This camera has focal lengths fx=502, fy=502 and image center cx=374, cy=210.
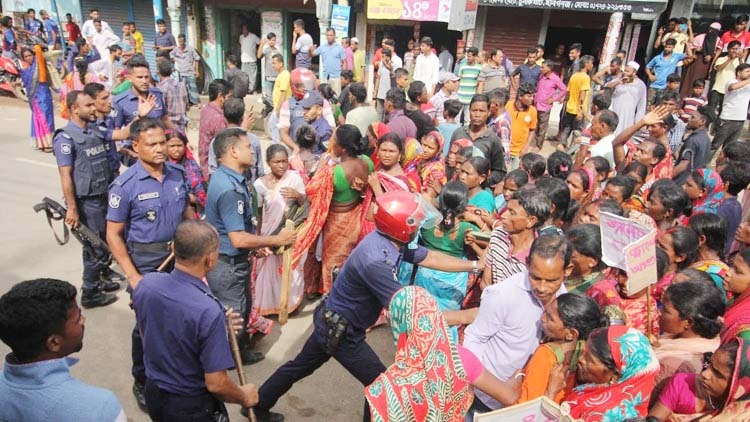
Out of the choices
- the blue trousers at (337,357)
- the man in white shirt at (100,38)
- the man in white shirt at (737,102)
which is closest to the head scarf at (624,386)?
the blue trousers at (337,357)

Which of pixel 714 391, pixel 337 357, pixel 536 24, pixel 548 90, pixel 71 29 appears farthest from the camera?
pixel 71 29

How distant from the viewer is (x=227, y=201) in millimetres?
3186

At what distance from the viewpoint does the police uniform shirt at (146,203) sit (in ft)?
10.5

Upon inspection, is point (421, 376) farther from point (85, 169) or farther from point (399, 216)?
point (85, 169)

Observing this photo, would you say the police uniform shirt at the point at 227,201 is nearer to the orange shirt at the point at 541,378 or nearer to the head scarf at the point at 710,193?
the orange shirt at the point at 541,378

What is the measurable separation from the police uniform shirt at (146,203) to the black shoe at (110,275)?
175 centimetres

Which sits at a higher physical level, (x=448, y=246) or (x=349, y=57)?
(x=349, y=57)

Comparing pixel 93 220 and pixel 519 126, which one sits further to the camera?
pixel 519 126

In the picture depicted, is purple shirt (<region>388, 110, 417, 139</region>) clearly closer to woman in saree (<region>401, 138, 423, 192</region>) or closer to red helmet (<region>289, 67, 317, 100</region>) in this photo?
woman in saree (<region>401, 138, 423, 192</region>)

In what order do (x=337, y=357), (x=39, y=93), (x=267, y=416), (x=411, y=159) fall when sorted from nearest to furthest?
(x=337, y=357)
(x=267, y=416)
(x=411, y=159)
(x=39, y=93)

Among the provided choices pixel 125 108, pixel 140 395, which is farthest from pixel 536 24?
pixel 140 395

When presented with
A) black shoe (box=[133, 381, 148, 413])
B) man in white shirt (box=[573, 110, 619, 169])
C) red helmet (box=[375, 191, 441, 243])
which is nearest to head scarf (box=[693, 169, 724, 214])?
man in white shirt (box=[573, 110, 619, 169])

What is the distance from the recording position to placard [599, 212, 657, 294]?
2.50 metres

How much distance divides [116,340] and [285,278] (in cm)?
148
